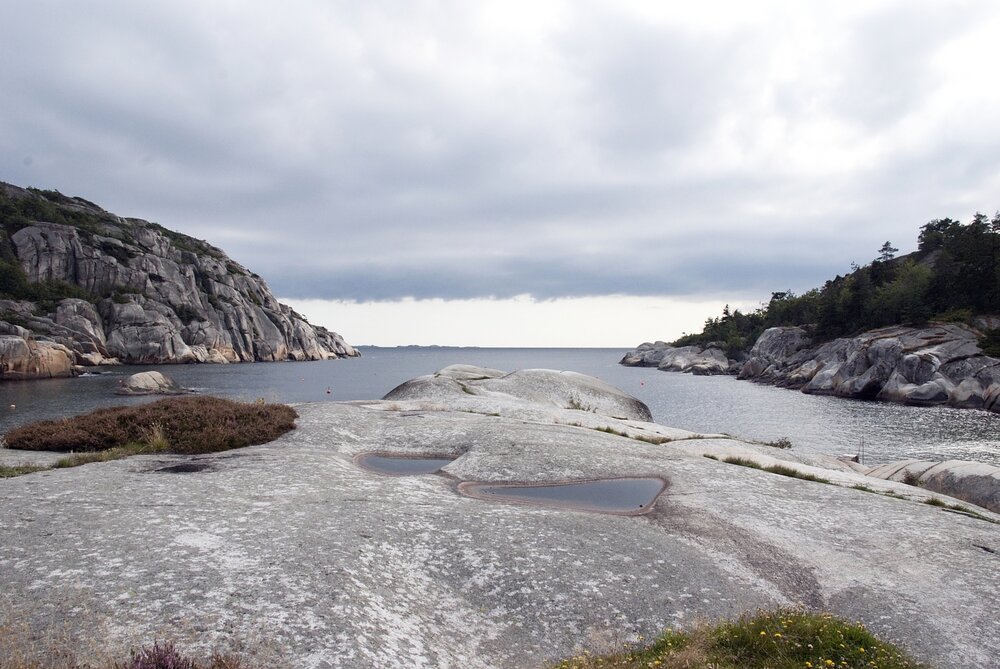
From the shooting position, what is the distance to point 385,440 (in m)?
22.7

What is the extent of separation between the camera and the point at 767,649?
7414mm

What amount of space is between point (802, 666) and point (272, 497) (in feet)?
37.5

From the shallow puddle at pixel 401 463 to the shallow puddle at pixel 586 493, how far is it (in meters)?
2.75

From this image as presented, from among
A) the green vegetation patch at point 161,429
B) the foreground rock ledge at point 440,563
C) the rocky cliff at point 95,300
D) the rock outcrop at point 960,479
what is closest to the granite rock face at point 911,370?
the rock outcrop at point 960,479

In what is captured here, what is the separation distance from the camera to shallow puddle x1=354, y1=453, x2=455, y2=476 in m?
18.5

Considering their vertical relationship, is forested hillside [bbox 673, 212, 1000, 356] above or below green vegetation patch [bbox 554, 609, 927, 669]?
above

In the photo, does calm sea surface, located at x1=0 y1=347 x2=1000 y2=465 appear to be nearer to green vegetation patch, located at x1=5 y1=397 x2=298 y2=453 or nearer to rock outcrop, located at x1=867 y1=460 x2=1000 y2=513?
rock outcrop, located at x1=867 y1=460 x2=1000 y2=513

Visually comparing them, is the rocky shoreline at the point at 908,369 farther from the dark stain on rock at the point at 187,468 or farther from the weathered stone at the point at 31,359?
the weathered stone at the point at 31,359

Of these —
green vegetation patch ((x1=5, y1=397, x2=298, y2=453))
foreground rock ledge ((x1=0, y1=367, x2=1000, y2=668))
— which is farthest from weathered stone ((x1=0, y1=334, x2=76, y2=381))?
foreground rock ledge ((x1=0, y1=367, x2=1000, y2=668))

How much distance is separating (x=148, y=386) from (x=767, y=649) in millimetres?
87536

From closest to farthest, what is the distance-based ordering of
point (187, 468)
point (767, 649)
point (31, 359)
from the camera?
point (767, 649), point (187, 468), point (31, 359)

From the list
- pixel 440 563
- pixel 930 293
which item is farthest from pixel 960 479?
pixel 930 293

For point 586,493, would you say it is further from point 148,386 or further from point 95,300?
point 95,300

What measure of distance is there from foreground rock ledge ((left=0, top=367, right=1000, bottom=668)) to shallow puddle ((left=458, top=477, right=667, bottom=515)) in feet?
2.16
